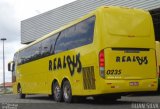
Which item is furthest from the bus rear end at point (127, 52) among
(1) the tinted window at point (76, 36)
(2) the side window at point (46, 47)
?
(2) the side window at point (46, 47)

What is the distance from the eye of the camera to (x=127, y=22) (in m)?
16.1

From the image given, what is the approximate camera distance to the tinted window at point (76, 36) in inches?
644

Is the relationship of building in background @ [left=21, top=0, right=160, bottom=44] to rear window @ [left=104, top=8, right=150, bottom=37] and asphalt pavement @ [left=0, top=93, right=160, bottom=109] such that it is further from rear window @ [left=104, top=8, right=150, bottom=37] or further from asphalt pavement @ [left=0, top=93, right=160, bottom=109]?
rear window @ [left=104, top=8, right=150, bottom=37]

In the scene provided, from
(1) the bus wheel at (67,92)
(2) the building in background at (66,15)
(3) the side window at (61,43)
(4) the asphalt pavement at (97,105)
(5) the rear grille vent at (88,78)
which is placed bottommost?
(4) the asphalt pavement at (97,105)

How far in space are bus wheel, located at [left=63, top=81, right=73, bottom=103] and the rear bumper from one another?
295cm

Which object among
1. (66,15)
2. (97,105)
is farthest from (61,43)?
(66,15)

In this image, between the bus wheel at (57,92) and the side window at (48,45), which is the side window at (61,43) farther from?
the bus wheel at (57,92)

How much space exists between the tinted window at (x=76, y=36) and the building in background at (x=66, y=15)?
12.8 meters

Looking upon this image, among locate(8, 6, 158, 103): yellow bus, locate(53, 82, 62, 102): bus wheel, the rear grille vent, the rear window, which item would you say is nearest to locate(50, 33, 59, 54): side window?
locate(53, 82, 62, 102): bus wheel

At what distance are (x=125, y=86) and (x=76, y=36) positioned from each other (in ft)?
10.1

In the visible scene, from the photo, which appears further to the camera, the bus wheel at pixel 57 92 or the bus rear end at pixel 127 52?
the bus wheel at pixel 57 92

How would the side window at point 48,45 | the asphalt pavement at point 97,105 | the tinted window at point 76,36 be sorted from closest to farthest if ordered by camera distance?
the asphalt pavement at point 97,105, the tinted window at point 76,36, the side window at point 48,45

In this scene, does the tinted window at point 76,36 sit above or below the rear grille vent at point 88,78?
above

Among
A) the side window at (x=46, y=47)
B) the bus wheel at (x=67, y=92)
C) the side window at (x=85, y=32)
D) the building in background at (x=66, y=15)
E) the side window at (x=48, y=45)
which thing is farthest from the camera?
the building in background at (x=66, y=15)
